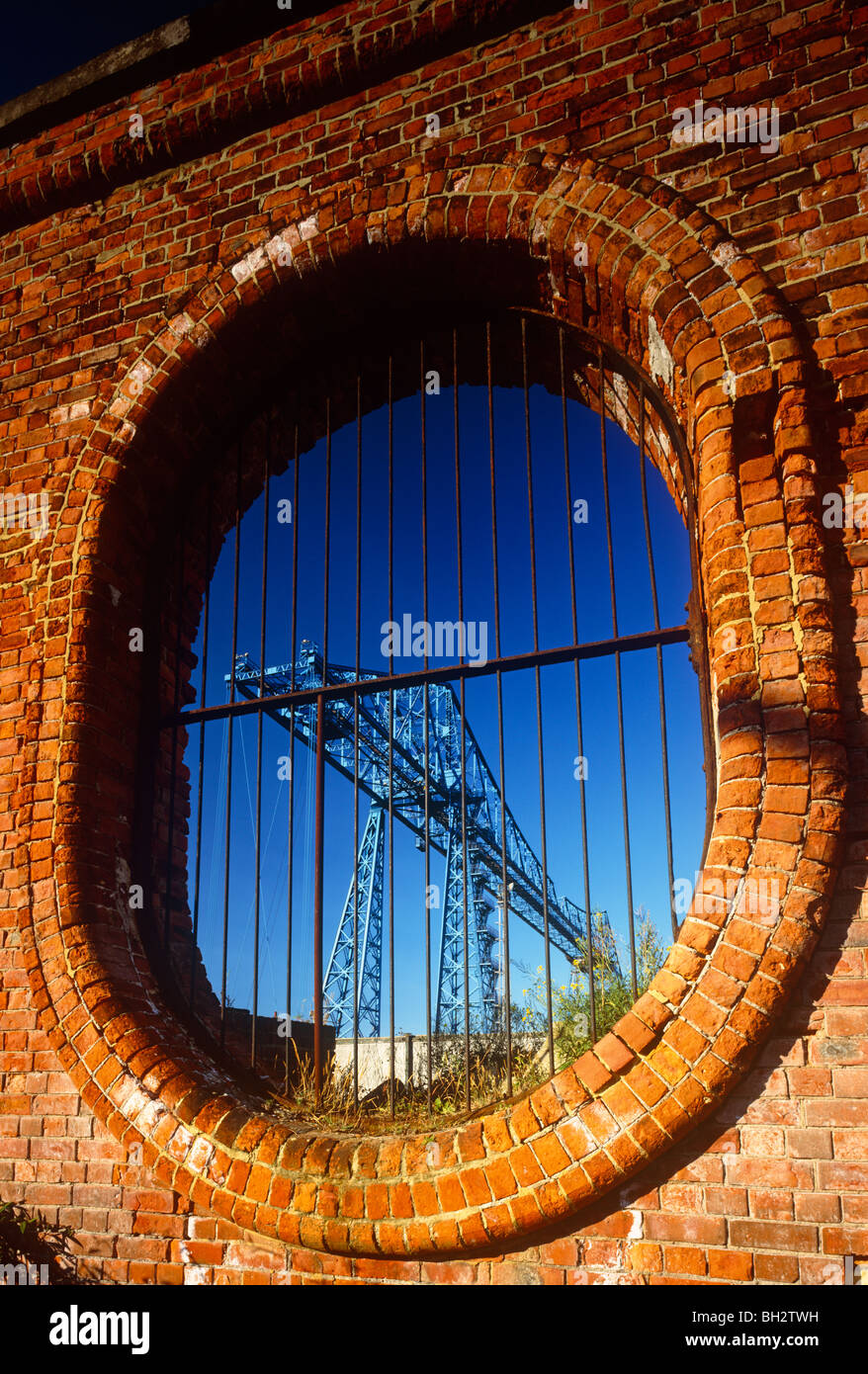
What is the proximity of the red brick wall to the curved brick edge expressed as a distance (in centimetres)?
1

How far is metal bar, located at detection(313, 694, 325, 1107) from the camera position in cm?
333

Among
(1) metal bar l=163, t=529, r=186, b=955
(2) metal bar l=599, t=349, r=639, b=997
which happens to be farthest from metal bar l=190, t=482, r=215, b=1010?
(2) metal bar l=599, t=349, r=639, b=997

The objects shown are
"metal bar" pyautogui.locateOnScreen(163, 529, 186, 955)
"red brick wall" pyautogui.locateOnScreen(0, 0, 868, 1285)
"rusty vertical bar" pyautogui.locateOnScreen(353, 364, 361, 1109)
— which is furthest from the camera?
"metal bar" pyautogui.locateOnScreen(163, 529, 186, 955)

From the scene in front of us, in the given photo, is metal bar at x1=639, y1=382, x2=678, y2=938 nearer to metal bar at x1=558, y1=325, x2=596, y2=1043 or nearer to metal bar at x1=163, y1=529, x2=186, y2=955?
metal bar at x1=558, y1=325, x2=596, y2=1043

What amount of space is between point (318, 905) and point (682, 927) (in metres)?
1.45

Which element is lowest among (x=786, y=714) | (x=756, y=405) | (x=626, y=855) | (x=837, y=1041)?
(x=837, y=1041)

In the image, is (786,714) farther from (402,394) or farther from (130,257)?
(130,257)

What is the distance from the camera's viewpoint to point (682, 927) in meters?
2.59

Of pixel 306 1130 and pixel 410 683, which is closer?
pixel 306 1130

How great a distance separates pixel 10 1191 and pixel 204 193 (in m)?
4.08

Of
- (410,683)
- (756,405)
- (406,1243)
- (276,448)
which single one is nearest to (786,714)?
(756,405)

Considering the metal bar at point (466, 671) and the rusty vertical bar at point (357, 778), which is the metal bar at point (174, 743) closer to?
the metal bar at point (466, 671)

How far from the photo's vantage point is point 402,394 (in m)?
4.28

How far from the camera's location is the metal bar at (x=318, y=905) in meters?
3.33
